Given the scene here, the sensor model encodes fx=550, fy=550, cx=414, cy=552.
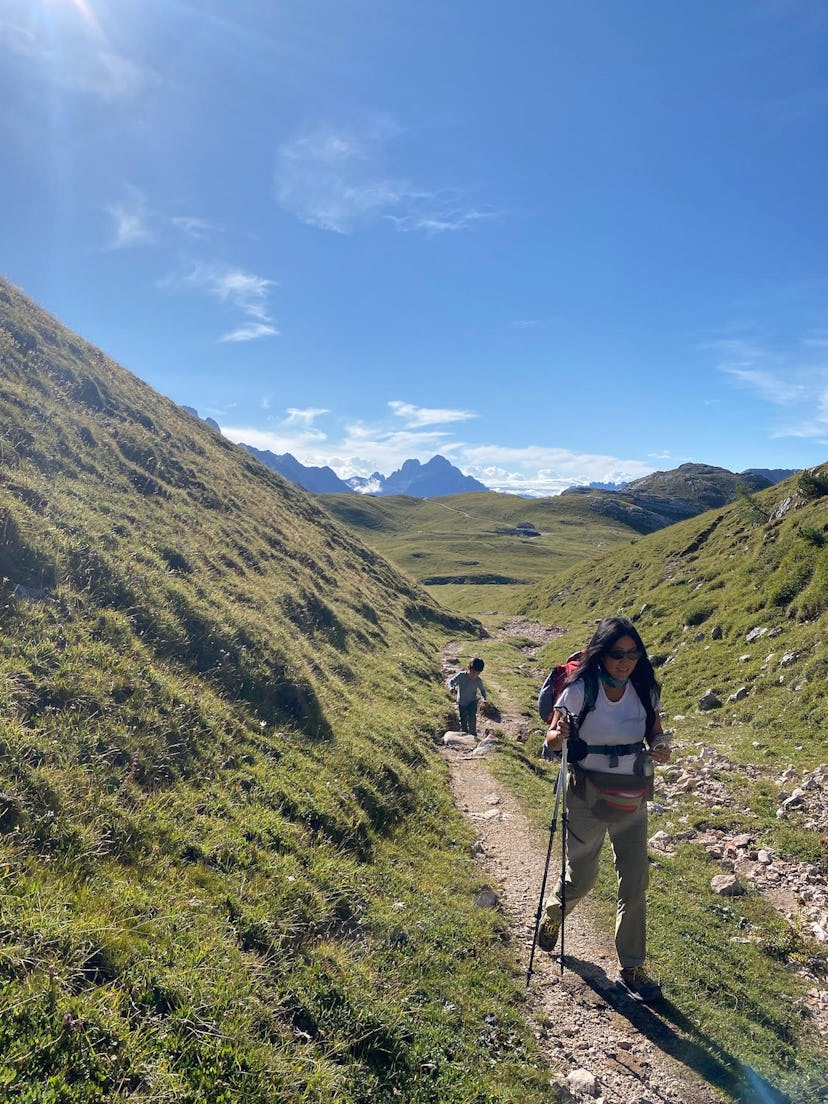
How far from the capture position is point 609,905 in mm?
9406

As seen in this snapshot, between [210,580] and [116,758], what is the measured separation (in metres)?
9.05

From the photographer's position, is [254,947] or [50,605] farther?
[50,605]

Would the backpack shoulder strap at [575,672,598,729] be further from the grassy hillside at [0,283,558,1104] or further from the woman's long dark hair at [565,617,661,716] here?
the grassy hillside at [0,283,558,1104]

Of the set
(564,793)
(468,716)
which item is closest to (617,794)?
(564,793)

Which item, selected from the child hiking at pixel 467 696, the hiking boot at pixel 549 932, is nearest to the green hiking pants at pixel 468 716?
the child hiking at pixel 467 696

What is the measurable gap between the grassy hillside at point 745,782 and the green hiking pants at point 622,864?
0.91 meters

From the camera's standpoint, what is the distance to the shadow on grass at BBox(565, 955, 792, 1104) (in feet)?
19.7

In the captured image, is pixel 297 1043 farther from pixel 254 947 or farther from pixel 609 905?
pixel 609 905

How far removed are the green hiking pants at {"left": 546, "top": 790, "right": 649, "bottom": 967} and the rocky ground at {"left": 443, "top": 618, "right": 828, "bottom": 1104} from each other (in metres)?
0.68

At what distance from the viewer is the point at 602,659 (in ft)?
24.0

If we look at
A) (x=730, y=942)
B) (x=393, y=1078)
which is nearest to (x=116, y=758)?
(x=393, y=1078)

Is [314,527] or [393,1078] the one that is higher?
[314,527]

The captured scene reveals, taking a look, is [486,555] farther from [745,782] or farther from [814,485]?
[745,782]

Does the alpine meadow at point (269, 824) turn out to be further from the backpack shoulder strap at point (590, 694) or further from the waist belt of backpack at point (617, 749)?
the backpack shoulder strap at point (590, 694)
